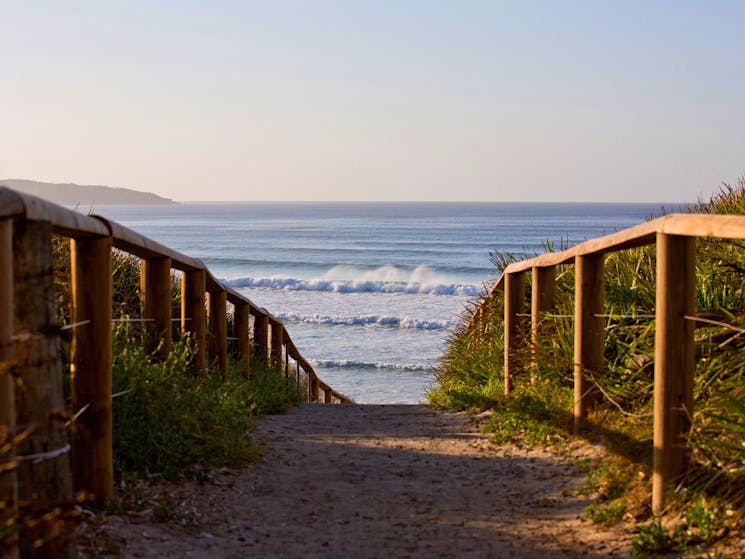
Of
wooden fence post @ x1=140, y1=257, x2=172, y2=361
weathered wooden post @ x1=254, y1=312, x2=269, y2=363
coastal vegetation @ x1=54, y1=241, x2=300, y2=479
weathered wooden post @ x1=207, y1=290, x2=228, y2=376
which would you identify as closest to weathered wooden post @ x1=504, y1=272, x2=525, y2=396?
weathered wooden post @ x1=207, y1=290, x2=228, y2=376

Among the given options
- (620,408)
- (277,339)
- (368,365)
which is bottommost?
(368,365)

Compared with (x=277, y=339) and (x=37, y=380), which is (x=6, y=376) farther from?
(x=277, y=339)

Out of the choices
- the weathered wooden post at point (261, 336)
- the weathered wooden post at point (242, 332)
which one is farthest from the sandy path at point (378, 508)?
the weathered wooden post at point (261, 336)

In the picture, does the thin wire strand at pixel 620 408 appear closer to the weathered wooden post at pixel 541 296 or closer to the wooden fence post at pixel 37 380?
the weathered wooden post at pixel 541 296

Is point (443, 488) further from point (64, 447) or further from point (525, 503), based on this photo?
point (64, 447)

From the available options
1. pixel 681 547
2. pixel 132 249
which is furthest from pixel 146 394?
pixel 681 547

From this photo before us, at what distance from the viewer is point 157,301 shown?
20.5 feet

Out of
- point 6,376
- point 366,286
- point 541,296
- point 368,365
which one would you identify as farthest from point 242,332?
point 366,286

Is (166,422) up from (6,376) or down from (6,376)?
down

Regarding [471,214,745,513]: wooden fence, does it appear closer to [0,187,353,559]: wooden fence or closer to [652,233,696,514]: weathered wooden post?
[652,233,696,514]: weathered wooden post

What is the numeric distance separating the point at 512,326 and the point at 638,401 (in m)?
3.10

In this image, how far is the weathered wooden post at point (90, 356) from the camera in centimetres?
445

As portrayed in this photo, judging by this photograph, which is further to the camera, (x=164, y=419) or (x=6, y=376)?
(x=164, y=419)

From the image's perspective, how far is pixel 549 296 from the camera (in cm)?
793
